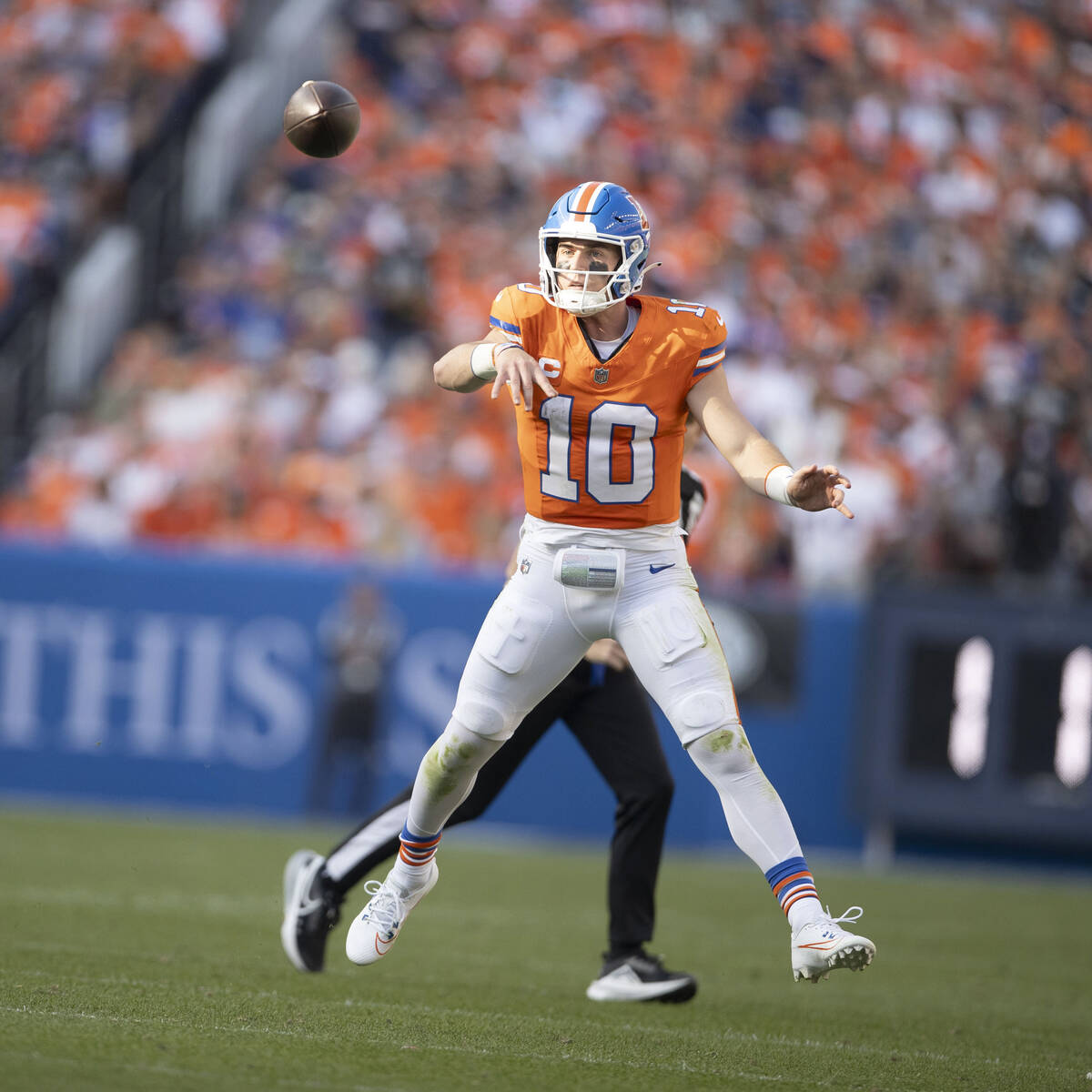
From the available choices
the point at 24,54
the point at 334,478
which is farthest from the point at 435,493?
the point at 24,54

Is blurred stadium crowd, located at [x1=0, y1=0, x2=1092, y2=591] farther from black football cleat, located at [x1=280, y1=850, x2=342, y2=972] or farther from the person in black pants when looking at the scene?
black football cleat, located at [x1=280, y1=850, x2=342, y2=972]

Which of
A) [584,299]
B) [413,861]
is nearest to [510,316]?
[584,299]

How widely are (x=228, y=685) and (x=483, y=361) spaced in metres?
6.77

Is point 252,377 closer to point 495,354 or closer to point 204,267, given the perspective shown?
point 204,267

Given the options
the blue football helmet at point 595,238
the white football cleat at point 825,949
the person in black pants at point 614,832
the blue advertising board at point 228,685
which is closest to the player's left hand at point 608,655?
the person in black pants at point 614,832

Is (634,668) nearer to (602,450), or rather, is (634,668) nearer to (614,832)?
(602,450)

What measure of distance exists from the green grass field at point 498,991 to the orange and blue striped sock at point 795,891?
0.36 meters

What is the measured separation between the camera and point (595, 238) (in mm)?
4336

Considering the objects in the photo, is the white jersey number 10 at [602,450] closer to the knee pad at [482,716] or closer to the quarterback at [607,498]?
the quarterback at [607,498]

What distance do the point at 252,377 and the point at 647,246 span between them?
27.7ft

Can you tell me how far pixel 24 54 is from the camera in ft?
49.5

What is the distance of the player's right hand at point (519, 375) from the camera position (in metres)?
4.07

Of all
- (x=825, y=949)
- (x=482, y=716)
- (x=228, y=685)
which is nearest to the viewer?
(x=825, y=949)

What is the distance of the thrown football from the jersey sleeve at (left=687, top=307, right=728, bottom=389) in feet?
4.30
